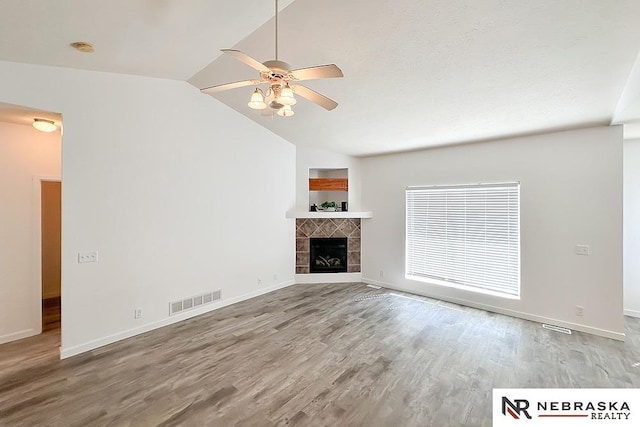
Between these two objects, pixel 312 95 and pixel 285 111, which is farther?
pixel 285 111

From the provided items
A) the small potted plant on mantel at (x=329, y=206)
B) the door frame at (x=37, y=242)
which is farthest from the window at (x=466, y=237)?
the door frame at (x=37, y=242)

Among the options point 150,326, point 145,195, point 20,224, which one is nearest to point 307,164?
point 145,195

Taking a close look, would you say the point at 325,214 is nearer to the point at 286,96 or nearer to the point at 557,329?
the point at 286,96

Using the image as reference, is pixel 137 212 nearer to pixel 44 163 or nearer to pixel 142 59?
pixel 44 163

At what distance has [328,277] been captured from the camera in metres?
6.10

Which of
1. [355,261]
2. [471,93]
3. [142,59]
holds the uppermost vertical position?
[142,59]

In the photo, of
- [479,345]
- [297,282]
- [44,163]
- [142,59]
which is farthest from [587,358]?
[44,163]

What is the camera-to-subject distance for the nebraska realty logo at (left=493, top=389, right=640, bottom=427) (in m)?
2.12

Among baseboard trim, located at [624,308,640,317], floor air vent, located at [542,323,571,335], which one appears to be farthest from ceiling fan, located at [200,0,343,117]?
baseboard trim, located at [624,308,640,317]

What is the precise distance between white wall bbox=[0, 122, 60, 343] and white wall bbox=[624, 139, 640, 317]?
8.58 metres

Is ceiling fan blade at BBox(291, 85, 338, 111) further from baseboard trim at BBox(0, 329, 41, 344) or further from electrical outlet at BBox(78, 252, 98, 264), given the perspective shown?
baseboard trim at BBox(0, 329, 41, 344)

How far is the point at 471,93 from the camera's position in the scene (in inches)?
125

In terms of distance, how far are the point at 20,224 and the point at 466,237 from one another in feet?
21.7

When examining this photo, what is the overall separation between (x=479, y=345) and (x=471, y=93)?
301 centimetres
